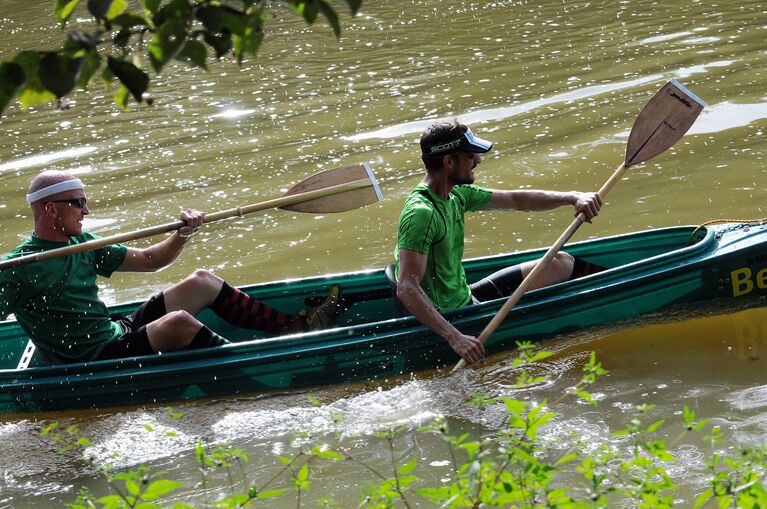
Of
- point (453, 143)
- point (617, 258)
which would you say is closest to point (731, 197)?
point (617, 258)

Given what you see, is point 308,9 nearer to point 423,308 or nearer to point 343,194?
point 423,308

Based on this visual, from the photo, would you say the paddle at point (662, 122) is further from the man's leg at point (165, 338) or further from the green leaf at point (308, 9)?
the green leaf at point (308, 9)

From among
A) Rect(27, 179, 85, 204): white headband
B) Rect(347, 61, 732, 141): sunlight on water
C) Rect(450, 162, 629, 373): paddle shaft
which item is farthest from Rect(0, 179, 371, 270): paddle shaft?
Rect(347, 61, 732, 141): sunlight on water

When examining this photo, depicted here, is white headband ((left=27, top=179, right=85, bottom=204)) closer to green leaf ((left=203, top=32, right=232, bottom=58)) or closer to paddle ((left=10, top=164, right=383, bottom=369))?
paddle ((left=10, top=164, right=383, bottom=369))

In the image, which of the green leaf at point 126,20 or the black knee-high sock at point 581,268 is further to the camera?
the black knee-high sock at point 581,268

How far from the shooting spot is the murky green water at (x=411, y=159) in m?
5.79

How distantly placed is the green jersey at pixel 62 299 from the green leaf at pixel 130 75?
3.63 m

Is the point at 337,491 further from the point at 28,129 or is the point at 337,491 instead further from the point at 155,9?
the point at 28,129

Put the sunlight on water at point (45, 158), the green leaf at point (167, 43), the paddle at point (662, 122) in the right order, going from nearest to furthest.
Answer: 1. the green leaf at point (167, 43)
2. the paddle at point (662, 122)
3. the sunlight on water at point (45, 158)

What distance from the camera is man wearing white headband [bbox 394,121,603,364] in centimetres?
563

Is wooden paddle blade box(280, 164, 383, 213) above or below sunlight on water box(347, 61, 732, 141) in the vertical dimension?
above

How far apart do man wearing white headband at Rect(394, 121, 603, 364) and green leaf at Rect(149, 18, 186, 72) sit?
3.25 meters

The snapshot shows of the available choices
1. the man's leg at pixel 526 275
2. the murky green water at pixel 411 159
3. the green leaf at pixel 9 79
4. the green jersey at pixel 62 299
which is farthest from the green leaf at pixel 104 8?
the man's leg at pixel 526 275

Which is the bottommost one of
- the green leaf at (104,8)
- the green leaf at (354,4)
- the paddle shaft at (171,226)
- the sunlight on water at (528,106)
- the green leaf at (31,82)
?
the sunlight on water at (528,106)
